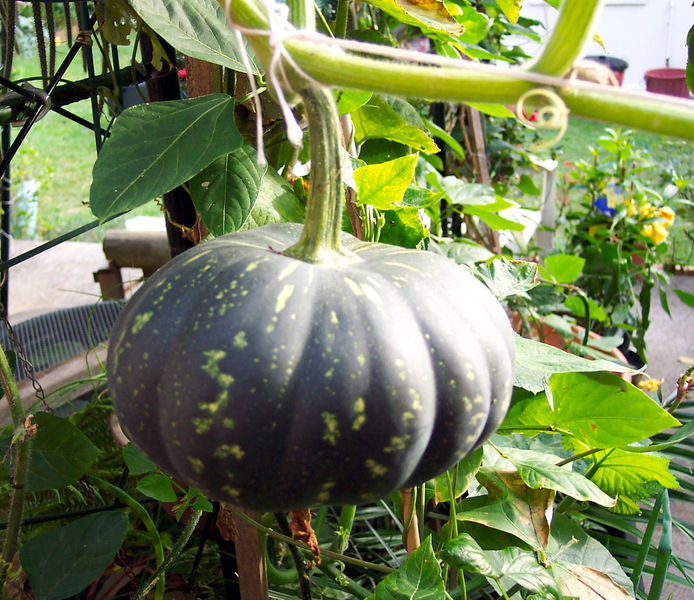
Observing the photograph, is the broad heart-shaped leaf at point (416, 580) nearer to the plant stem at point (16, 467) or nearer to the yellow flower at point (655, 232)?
the plant stem at point (16, 467)

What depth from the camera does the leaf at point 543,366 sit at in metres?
0.61

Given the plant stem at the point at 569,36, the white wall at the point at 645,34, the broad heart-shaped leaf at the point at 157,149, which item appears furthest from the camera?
the white wall at the point at 645,34

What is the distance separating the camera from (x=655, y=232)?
6.08 feet

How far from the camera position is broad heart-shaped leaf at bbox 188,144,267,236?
576 mm

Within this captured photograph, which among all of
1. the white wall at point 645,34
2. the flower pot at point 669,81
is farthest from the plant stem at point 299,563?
the white wall at point 645,34

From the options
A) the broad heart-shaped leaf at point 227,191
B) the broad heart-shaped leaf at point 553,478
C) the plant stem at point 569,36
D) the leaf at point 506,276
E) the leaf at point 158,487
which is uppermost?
the plant stem at point 569,36

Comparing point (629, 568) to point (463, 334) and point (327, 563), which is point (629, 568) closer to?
point (327, 563)

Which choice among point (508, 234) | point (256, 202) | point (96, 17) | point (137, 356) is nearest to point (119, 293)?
point (508, 234)

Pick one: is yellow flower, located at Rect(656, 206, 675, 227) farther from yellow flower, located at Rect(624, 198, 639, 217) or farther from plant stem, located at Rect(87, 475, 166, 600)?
plant stem, located at Rect(87, 475, 166, 600)

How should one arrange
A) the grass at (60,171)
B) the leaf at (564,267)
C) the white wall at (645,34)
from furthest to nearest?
the white wall at (645,34) < the grass at (60,171) < the leaf at (564,267)

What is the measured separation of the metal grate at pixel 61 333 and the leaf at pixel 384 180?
100cm

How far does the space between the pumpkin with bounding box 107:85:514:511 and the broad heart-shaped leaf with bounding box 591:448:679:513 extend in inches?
16.9

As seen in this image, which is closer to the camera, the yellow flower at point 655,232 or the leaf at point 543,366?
the leaf at point 543,366

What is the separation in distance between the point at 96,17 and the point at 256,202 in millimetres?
323
